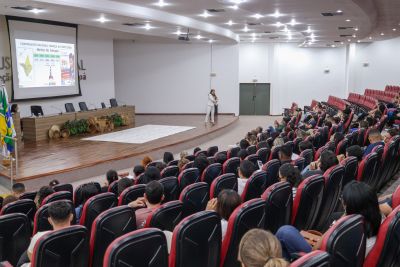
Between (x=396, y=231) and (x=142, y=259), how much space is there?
1268 millimetres

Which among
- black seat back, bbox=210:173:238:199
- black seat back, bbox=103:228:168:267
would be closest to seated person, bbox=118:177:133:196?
black seat back, bbox=210:173:238:199

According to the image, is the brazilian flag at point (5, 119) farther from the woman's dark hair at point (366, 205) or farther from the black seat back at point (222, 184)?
the woman's dark hair at point (366, 205)

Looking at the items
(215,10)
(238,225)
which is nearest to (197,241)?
(238,225)

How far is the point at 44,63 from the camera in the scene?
12.5 m

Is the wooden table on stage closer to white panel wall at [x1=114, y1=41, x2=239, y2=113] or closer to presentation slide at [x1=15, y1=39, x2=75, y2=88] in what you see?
presentation slide at [x1=15, y1=39, x2=75, y2=88]

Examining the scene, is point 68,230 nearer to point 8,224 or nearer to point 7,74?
point 8,224

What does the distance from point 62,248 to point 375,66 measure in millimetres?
21857

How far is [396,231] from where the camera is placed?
6.82ft

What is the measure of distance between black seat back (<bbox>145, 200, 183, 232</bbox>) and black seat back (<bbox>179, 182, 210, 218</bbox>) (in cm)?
45

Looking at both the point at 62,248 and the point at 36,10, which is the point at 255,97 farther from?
the point at 62,248

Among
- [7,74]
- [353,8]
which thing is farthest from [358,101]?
[7,74]

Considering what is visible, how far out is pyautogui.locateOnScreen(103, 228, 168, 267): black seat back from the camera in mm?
1951

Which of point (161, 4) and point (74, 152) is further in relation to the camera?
point (161, 4)

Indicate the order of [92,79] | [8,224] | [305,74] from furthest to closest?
[305,74] < [92,79] < [8,224]
